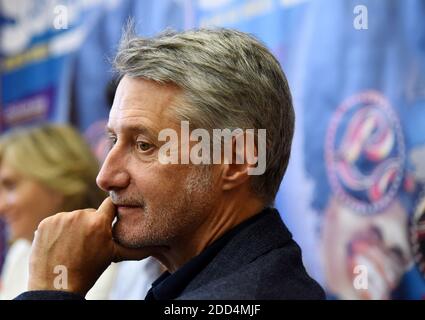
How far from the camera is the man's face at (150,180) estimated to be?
144 cm

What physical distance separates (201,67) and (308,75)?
1146mm

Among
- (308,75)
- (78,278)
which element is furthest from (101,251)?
(308,75)

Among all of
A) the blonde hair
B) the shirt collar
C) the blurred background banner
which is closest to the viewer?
the shirt collar

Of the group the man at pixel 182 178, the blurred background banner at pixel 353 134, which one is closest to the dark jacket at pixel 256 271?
the man at pixel 182 178

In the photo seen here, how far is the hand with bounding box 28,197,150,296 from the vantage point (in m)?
1.45

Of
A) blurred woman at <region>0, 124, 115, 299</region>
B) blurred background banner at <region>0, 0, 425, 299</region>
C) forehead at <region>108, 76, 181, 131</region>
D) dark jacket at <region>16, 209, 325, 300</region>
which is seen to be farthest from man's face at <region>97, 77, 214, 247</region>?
blurred woman at <region>0, 124, 115, 299</region>

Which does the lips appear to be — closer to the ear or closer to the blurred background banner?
the ear

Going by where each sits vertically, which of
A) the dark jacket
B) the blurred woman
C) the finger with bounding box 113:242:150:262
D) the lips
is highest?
A: the blurred woman

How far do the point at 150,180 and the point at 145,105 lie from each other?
15cm

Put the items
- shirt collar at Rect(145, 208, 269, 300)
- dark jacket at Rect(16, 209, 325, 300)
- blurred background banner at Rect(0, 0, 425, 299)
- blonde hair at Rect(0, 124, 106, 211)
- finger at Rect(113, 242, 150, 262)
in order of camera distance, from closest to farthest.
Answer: dark jacket at Rect(16, 209, 325, 300) < shirt collar at Rect(145, 208, 269, 300) < finger at Rect(113, 242, 150, 262) < blurred background banner at Rect(0, 0, 425, 299) < blonde hair at Rect(0, 124, 106, 211)

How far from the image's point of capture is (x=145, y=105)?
1.45 m

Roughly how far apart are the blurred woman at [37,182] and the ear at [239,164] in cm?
152

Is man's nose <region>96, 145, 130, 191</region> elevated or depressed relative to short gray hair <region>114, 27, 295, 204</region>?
depressed
